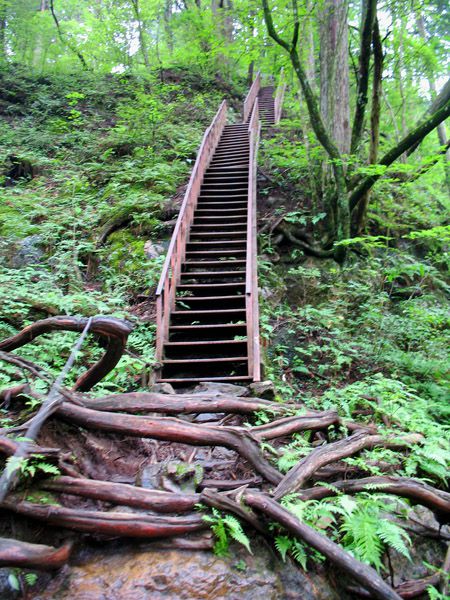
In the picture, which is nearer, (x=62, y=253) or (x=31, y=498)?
(x=31, y=498)

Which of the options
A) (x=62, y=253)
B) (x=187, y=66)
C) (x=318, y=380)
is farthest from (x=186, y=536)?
(x=187, y=66)

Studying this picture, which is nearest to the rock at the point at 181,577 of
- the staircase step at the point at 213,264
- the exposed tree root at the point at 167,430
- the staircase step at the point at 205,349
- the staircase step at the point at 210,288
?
the exposed tree root at the point at 167,430

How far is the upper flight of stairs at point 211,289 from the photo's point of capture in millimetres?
6004

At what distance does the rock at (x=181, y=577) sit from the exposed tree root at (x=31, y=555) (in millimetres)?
116

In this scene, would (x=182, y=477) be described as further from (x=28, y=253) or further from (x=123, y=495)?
(x=28, y=253)

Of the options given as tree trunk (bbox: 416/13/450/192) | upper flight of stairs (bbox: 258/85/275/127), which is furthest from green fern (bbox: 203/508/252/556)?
upper flight of stairs (bbox: 258/85/275/127)

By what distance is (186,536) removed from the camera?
244 centimetres

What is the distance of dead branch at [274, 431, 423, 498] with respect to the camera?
2.78m

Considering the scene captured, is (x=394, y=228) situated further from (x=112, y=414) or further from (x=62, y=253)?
(x=112, y=414)

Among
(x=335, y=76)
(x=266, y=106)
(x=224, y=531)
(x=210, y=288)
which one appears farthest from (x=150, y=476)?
(x=266, y=106)

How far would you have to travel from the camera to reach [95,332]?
319 cm

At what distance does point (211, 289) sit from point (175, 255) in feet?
3.05

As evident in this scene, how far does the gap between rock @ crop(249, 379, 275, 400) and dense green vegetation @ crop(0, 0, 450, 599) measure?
17.1 inches

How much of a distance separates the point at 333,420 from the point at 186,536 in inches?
73.3
